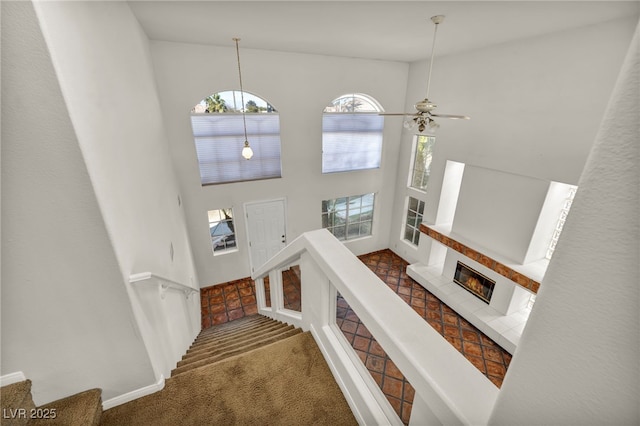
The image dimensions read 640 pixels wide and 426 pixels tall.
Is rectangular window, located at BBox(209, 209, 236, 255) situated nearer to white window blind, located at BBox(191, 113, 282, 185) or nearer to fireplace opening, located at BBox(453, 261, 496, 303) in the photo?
white window blind, located at BBox(191, 113, 282, 185)

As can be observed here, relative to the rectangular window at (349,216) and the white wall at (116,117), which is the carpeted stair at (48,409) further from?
the rectangular window at (349,216)

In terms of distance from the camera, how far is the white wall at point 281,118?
14.4 feet

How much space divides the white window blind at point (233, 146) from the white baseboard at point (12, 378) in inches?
151

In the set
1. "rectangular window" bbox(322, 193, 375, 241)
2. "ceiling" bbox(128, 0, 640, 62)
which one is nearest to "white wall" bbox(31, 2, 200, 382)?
"ceiling" bbox(128, 0, 640, 62)

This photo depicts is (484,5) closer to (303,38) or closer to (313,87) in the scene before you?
(303,38)

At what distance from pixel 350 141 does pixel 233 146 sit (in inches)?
95.2

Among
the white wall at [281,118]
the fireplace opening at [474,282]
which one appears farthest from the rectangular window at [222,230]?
the fireplace opening at [474,282]

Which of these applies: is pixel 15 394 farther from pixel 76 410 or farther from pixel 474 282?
pixel 474 282

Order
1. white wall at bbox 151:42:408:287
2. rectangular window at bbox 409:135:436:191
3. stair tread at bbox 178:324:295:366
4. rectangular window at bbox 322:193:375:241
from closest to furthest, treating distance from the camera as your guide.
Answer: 1. stair tread at bbox 178:324:295:366
2. white wall at bbox 151:42:408:287
3. rectangular window at bbox 409:135:436:191
4. rectangular window at bbox 322:193:375:241

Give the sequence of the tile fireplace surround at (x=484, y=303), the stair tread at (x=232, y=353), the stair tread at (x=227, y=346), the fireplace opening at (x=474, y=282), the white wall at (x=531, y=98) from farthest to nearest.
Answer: the fireplace opening at (x=474, y=282), the tile fireplace surround at (x=484, y=303), the white wall at (x=531, y=98), the stair tread at (x=227, y=346), the stair tread at (x=232, y=353)

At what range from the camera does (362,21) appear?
10.7 ft

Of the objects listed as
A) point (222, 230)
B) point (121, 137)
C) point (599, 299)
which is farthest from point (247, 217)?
point (599, 299)

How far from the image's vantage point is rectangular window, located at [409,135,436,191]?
5940 millimetres

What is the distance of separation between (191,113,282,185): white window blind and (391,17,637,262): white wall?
3.28 meters
